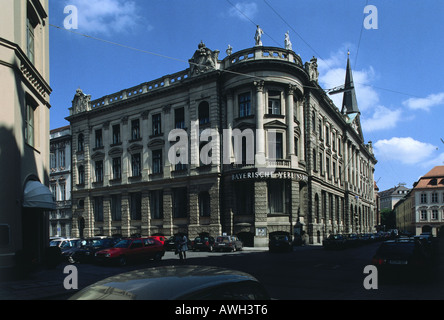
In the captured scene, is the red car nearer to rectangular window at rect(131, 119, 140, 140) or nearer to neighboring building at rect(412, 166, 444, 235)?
rectangular window at rect(131, 119, 140, 140)

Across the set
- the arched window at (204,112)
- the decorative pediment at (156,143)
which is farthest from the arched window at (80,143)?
the arched window at (204,112)

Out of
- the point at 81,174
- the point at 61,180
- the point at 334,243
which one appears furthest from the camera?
the point at 61,180

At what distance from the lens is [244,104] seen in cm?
3622

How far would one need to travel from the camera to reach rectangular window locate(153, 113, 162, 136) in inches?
1631

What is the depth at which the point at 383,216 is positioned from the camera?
15288 cm

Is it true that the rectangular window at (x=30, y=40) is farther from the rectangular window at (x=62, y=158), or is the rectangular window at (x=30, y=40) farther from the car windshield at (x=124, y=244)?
the rectangular window at (x=62, y=158)

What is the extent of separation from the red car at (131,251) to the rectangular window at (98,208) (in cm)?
2494

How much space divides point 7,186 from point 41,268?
5.40m

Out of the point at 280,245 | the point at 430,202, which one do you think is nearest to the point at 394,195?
the point at 430,202

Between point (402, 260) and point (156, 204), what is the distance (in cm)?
3145

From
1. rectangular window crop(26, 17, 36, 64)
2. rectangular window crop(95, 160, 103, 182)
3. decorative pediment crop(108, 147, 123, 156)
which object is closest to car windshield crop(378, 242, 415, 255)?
rectangular window crop(26, 17, 36, 64)

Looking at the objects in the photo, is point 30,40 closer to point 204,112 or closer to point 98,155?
point 204,112

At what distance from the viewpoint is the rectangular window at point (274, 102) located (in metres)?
35.7

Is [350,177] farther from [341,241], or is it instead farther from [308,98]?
[341,241]
